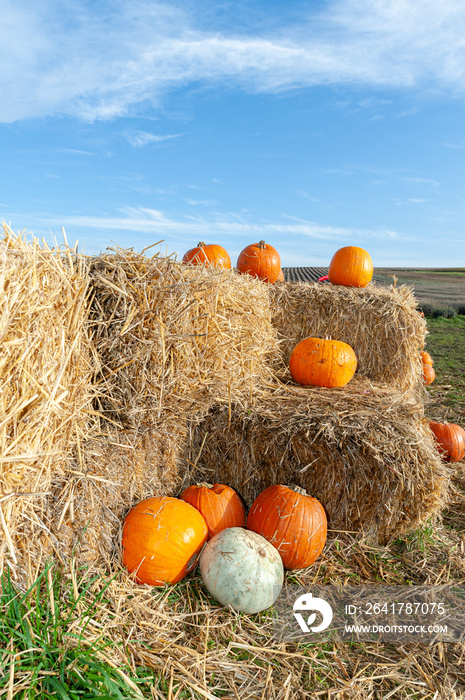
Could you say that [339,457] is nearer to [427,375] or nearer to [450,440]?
[450,440]

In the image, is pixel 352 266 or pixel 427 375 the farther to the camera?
pixel 427 375

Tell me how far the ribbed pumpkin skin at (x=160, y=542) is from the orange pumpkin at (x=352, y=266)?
436 centimetres

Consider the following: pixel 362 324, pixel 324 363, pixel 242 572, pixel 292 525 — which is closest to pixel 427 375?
pixel 362 324

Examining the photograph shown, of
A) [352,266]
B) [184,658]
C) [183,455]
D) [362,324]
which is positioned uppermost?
[352,266]

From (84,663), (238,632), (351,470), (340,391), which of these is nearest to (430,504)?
(351,470)

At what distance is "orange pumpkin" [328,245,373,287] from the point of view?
6.31m

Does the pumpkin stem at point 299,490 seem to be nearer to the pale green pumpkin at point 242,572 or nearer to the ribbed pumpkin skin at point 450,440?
the pale green pumpkin at point 242,572

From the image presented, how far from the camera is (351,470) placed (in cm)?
351

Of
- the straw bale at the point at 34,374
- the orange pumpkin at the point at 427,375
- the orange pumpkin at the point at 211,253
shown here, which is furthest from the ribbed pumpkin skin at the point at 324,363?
the orange pumpkin at the point at 427,375

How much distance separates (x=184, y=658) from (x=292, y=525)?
3.72ft

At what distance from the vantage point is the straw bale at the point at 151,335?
3.12 metres

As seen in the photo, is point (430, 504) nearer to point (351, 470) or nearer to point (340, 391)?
point (351, 470)

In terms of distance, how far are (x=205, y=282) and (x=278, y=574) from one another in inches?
85.1

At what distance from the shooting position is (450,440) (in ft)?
17.0
